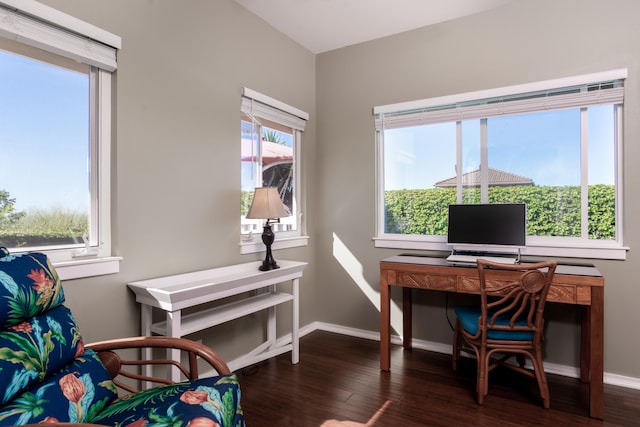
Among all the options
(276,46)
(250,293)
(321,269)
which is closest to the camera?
(250,293)

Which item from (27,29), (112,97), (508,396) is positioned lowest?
(508,396)

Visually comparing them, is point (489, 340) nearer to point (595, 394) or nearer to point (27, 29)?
point (595, 394)

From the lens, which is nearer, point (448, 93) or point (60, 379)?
point (60, 379)

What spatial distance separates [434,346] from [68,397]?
270 cm

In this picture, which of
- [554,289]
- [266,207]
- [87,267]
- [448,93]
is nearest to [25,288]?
[87,267]

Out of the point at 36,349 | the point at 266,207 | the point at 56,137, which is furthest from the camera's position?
the point at 266,207

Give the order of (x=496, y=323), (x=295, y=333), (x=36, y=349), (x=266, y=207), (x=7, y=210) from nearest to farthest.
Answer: (x=36, y=349), (x=7, y=210), (x=496, y=323), (x=266, y=207), (x=295, y=333)

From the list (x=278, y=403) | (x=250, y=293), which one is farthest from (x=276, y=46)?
(x=278, y=403)

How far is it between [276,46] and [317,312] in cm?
257

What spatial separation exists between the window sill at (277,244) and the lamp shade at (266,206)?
356 millimetres

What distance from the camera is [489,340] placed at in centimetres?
231

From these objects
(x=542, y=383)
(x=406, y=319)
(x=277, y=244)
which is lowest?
(x=542, y=383)

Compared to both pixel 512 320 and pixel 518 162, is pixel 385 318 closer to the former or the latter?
pixel 512 320

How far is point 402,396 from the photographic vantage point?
7.77 ft
